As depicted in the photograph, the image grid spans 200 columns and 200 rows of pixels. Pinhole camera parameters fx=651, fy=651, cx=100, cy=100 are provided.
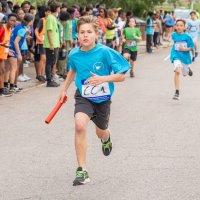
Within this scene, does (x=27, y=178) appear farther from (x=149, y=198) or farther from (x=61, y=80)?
(x=61, y=80)

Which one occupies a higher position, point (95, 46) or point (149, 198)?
point (95, 46)

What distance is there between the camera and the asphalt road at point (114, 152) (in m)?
5.87

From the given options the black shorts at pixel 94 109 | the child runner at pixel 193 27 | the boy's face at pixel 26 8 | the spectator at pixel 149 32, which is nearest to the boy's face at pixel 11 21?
the boy's face at pixel 26 8

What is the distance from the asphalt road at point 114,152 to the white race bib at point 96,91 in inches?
31.0

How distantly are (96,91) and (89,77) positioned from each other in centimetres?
15

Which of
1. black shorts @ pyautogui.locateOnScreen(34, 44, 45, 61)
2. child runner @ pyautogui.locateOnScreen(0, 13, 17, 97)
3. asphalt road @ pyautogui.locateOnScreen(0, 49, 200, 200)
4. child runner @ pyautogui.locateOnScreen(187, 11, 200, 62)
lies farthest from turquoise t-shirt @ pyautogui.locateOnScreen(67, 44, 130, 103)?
child runner @ pyautogui.locateOnScreen(187, 11, 200, 62)

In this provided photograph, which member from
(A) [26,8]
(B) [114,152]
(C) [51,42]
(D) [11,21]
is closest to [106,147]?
(B) [114,152]

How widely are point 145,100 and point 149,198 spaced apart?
6.85 metres

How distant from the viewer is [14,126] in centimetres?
932

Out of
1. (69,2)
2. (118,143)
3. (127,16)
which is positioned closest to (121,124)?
(118,143)

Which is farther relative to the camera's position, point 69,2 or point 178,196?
point 69,2

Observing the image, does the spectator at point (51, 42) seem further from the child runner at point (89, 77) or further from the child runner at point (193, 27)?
the child runner at point (193, 27)

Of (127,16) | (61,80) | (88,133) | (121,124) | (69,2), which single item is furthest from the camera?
(69,2)

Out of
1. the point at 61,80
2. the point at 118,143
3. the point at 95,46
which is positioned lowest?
the point at 61,80
